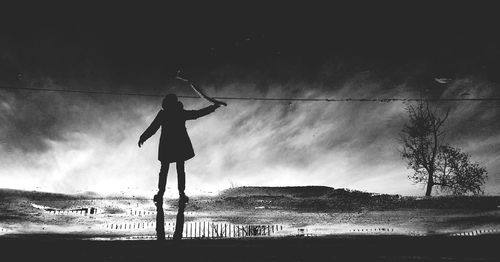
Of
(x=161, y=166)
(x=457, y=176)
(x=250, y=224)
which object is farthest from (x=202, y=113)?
(x=457, y=176)

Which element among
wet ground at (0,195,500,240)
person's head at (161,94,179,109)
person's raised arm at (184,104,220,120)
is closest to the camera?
person's head at (161,94,179,109)

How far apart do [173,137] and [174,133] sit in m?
0.10

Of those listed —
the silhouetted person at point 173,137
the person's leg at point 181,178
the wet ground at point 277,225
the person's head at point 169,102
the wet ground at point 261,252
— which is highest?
the person's head at point 169,102

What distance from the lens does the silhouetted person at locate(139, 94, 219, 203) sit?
24.2 feet

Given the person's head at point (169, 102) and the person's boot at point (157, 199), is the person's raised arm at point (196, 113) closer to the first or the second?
the person's head at point (169, 102)

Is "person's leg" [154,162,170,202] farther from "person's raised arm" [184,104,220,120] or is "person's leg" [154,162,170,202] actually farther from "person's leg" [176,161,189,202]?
"person's raised arm" [184,104,220,120]

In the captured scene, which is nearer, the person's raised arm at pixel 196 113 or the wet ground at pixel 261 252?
the wet ground at pixel 261 252

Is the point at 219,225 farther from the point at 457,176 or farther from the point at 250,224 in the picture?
the point at 457,176

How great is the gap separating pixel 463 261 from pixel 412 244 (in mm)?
1757

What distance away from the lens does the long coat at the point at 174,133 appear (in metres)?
7.39

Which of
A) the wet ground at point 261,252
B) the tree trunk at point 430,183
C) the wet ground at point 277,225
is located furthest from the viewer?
the tree trunk at point 430,183

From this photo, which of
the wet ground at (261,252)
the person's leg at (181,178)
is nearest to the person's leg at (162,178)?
the person's leg at (181,178)

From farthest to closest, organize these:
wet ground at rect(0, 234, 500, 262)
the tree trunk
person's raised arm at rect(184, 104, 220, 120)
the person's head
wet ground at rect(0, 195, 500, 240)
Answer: the tree trunk < wet ground at rect(0, 195, 500, 240) < person's raised arm at rect(184, 104, 220, 120) < the person's head < wet ground at rect(0, 234, 500, 262)

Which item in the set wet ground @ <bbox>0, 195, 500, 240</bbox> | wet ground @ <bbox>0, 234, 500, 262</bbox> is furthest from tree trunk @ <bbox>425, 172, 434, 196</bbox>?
wet ground @ <bbox>0, 234, 500, 262</bbox>
